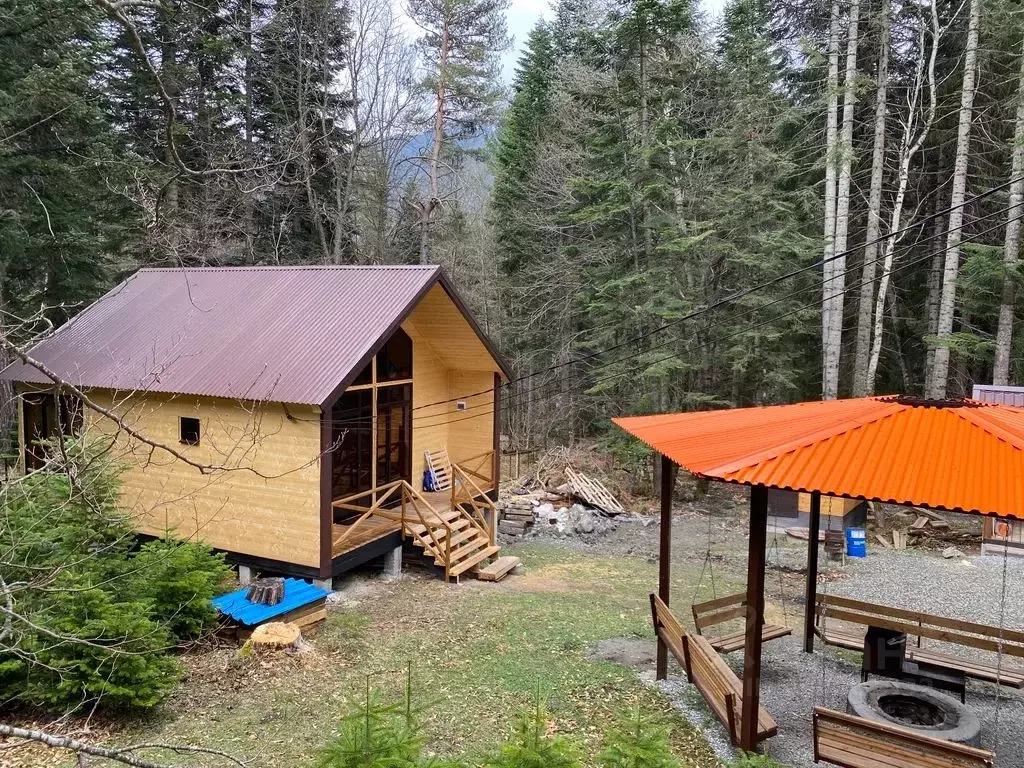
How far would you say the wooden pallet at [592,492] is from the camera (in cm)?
1777

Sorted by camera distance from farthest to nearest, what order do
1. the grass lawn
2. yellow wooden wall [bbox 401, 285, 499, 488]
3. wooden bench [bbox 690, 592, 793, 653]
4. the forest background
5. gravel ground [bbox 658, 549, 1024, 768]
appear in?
1. the forest background
2. yellow wooden wall [bbox 401, 285, 499, 488]
3. wooden bench [bbox 690, 592, 793, 653]
4. gravel ground [bbox 658, 549, 1024, 768]
5. the grass lawn

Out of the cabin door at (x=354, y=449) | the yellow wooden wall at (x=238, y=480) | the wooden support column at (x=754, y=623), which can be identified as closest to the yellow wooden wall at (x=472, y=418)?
the cabin door at (x=354, y=449)

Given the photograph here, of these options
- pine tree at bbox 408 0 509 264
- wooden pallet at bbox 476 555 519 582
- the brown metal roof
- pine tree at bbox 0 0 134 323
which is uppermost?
pine tree at bbox 408 0 509 264

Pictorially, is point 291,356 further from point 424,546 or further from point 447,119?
point 447,119

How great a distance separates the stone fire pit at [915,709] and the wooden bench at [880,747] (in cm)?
63

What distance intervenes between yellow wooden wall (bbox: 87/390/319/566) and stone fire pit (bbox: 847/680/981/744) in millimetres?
7435

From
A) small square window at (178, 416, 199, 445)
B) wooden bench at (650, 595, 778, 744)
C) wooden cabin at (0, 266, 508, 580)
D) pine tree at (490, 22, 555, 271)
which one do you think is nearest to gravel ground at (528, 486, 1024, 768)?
wooden bench at (650, 595, 778, 744)

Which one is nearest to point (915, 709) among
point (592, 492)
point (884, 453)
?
point (884, 453)

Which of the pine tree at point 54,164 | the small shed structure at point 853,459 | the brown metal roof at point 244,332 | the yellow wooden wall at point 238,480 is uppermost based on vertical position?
the pine tree at point 54,164

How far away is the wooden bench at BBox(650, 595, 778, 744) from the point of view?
19.1 feet

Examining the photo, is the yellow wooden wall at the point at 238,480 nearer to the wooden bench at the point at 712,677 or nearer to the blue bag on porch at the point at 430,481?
the blue bag on porch at the point at 430,481

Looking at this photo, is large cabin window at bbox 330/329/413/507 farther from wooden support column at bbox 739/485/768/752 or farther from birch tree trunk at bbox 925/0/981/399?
birch tree trunk at bbox 925/0/981/399

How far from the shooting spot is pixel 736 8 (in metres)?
19.6

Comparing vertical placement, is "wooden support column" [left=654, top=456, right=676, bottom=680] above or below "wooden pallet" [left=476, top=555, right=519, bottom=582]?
above
